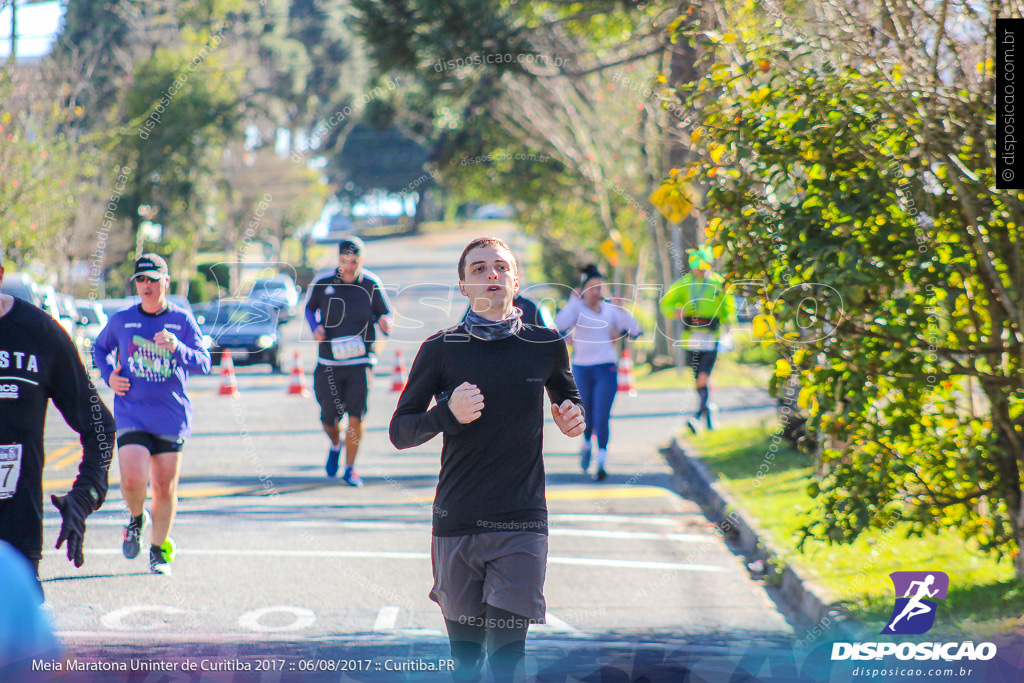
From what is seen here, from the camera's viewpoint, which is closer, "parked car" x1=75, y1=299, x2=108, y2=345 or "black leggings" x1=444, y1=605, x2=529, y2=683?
"black leggings" x1=444, y1=605, x2=529, y2=683

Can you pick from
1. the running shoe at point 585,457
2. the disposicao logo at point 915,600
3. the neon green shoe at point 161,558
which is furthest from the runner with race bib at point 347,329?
the disposicao logo at point 915,600

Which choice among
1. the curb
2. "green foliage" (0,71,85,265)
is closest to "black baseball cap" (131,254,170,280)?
the curb

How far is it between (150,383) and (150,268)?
0.68 meters

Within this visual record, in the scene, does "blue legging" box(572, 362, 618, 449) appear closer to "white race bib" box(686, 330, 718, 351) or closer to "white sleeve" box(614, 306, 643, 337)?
"white sleeve" box(614, 306, 643, 337)

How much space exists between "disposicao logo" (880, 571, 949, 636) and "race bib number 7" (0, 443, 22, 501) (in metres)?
4.03

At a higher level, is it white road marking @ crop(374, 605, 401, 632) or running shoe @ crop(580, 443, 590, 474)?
running shoe @ crop(580, 443, 590, 474)

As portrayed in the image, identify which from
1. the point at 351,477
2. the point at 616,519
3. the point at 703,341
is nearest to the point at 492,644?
the point at 616,519

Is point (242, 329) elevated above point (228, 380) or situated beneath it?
elevated above

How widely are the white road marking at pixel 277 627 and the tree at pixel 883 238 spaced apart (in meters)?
2.65

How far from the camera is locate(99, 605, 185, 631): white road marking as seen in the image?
5707 mm

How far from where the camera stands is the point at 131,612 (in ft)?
19.7

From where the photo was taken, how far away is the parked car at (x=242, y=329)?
1131cm

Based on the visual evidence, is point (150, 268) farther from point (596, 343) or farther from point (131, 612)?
point (596, 343)

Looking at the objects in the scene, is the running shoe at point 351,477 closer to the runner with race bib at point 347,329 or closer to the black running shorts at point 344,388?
the runner with race bib at point 347,329
